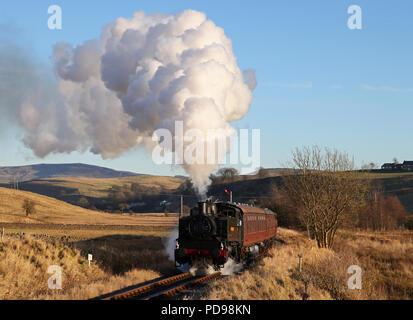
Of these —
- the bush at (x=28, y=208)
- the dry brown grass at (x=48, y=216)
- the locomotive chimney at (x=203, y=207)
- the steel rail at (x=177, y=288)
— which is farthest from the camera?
the bush at (x=28, y=208)

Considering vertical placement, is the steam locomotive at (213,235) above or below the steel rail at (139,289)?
above

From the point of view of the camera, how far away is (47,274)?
18.2m

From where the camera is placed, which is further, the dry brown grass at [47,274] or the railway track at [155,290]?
the dry brown grass at [47,274]

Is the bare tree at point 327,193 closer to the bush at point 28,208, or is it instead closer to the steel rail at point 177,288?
the steel rail at point 177,288

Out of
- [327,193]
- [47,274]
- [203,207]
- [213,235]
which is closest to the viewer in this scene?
[47,274]

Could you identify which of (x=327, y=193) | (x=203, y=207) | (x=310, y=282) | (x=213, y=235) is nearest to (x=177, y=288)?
(x=213, y=235)

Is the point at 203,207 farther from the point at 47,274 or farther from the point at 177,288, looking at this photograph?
the point at 47,274

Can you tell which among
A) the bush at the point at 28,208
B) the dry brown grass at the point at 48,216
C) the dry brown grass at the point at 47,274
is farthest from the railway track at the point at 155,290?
the bush at the point at 28,208

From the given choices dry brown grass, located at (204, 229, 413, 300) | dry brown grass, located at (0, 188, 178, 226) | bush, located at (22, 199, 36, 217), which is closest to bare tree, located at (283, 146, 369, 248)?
dry brown grass, located at (204, 229, 413, 300)

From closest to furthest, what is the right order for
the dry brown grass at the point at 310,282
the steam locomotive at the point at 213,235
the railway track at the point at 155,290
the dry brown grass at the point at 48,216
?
1. the railway track at the point at 155,290
2. the dry brown grass at the point at 310,282
3. the steam locomotive at the point at 213,235
4. the dry brown grass at the point at 48,216

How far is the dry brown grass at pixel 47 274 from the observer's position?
1525 centimetres

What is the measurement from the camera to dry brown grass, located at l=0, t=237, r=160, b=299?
50.0 feet

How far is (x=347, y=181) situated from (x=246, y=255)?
14.9 meters
